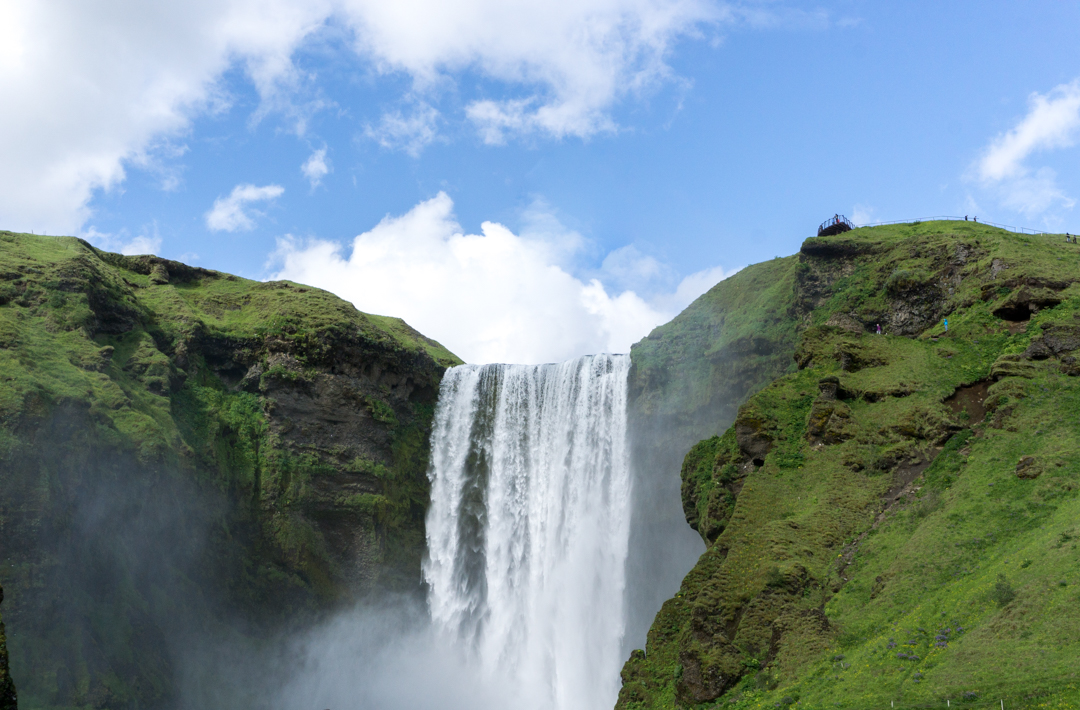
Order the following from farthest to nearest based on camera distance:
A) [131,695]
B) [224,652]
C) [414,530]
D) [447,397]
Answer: [447,397] → [414,530] → [224,652] → [131,695]

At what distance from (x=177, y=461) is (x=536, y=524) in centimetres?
2252

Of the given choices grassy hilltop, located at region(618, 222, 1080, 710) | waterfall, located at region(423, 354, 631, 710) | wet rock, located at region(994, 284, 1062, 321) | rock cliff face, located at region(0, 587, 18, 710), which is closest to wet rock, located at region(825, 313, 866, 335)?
grassy hilltop, located at region(618, 222, 1080, 710)

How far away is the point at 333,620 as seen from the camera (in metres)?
53.2

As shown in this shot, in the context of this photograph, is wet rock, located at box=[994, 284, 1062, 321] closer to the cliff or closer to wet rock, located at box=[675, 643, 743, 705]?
wet rock, located at box=[675, 643, 743, 705]

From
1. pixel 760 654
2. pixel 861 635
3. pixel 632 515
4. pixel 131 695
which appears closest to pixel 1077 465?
pixel 861 635

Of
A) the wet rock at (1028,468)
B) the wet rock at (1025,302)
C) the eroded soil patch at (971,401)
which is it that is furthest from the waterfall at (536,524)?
the wet rock at (1028,468)

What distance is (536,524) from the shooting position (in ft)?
178

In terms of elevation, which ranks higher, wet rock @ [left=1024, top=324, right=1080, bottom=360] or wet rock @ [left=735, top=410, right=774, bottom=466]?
wet rock @ [left=1024, top=324, right=1080, bottom=360]

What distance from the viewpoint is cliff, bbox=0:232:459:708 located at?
3769 centimetres

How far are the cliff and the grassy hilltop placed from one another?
24.8 m

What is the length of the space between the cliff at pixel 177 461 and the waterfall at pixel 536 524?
2649 millimetres

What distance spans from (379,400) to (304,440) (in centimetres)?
638

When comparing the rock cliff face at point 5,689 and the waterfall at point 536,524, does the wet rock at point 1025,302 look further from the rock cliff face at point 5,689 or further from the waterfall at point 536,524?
the rock cliff face at point 5,689

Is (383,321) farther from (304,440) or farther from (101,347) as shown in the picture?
(101,347)
